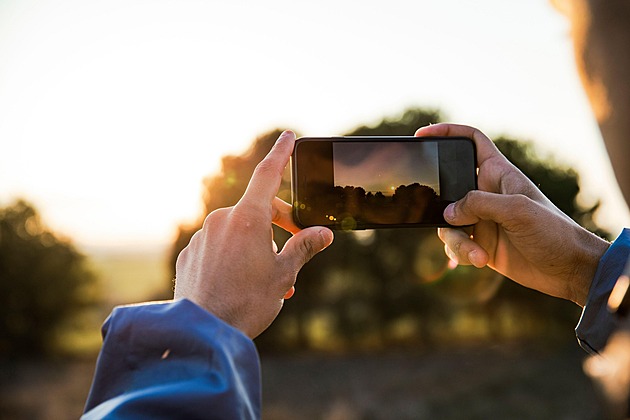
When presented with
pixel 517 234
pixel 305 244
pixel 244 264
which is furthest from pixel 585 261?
pixel 244 264

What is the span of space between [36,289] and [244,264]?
702 cm

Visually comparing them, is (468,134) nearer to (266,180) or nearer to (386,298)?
(266,180)

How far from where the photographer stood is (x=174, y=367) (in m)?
0.67

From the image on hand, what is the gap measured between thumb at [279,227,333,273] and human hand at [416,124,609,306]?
1.19 feet

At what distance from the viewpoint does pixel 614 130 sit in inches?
12.3

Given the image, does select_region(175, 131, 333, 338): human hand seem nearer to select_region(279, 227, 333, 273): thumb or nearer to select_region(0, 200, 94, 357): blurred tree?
select_region(279, 227, 333, 273): thumb

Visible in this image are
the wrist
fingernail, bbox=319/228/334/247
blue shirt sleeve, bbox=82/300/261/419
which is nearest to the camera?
blue shirt sleeve, bbox=82/300/261/419

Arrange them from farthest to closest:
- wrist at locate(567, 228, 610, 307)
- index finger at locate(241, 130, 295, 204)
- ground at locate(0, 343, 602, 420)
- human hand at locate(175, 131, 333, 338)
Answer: ground at locate(0, 343, 602, 420)
wrist at locate(567, 228, 610, 307)
index finger at locate(241, 130, 295, 204)
human hand at locate(175, 131, 333, 338)

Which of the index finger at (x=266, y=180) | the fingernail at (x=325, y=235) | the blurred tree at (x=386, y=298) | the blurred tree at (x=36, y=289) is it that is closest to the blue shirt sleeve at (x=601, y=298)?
the fingernail at (x=325, y=235)

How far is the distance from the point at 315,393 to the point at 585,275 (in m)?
5.27

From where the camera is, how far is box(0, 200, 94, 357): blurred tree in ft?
23.2

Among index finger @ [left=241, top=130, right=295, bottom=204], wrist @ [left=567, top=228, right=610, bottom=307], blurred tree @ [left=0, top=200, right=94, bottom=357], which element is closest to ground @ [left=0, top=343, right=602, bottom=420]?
blurred tree @ [left=0, top=200, right=94, bottom=357]

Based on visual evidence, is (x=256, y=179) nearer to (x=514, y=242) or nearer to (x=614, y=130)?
(x=514, y=242)

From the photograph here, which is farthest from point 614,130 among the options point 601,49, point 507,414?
point 507,414
